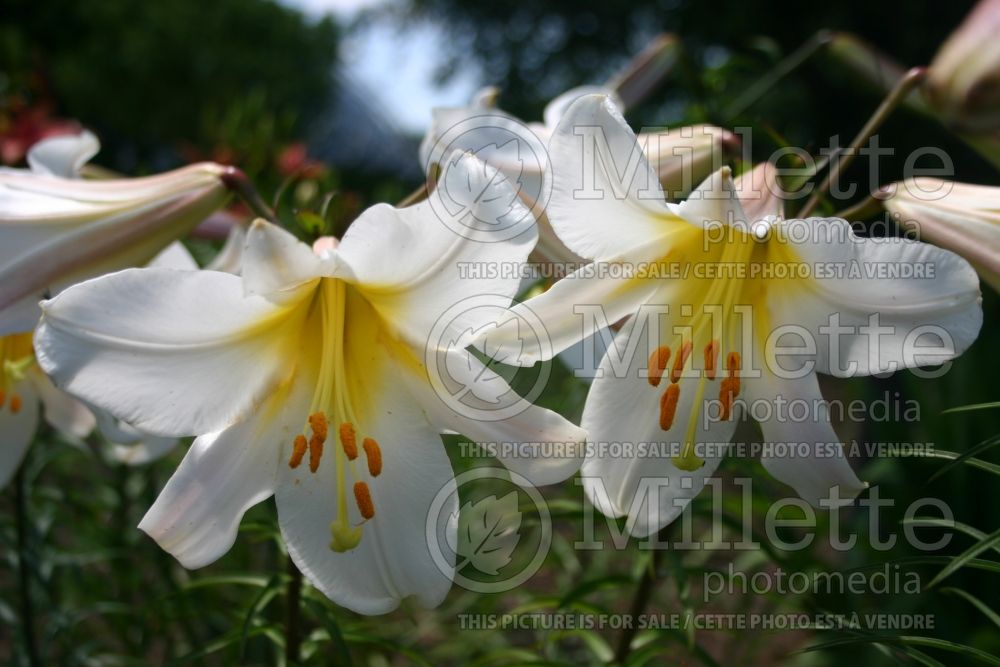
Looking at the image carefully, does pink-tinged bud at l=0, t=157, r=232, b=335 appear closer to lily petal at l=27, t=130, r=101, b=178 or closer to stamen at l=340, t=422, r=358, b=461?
lily petal at l=27, t=130, r=101, b=178

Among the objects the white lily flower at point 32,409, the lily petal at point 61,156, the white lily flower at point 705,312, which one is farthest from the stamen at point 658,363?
the lily petal at point 61,156

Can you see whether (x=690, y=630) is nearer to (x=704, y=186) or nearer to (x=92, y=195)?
(x=704, y=186)

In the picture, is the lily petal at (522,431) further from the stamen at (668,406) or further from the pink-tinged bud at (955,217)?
the pink-tinged bud at (955,217)

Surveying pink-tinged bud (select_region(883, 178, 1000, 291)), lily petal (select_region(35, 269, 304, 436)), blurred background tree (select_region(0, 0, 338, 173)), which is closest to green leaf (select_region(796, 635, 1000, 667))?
pink-tinged bud (select_region(883, 178, 1000, 291))

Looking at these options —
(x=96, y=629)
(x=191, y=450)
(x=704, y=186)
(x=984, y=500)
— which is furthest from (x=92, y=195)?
(x=984, y=500)

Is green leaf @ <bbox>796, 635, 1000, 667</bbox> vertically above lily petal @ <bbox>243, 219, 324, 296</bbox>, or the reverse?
lily petal @ <bbox>243, 219, 324, 296</bbox>

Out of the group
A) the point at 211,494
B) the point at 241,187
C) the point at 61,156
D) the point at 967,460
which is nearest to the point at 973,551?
the point at 967,460
